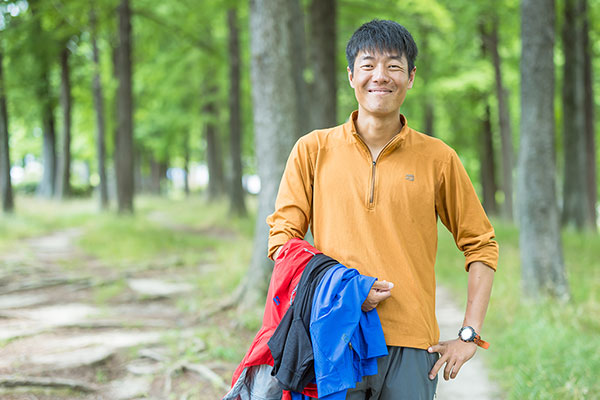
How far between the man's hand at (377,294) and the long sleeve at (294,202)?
15.4 inches

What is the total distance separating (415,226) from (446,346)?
500mm

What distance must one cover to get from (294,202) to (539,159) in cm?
611

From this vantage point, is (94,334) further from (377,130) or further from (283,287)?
(377,130)

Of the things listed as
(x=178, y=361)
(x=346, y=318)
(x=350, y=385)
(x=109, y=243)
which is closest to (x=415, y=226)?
(x=346, y=318)

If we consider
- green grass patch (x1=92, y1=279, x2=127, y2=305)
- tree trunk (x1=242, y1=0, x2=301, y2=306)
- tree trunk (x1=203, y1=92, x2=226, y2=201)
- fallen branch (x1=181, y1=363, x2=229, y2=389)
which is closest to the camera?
fallen branch (x1=181, y1=363, x2=229, y2=389)

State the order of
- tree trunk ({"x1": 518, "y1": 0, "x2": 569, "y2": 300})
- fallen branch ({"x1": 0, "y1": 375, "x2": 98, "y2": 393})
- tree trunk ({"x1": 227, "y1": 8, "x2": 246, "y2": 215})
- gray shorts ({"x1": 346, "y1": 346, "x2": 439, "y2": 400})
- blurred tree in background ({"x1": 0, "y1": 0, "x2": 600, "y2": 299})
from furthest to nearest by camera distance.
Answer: tree trunk ({"x1": 227, "y1": 8, "x2": 246, "y2": 215}) < tree trunk ({"x1": 518, "y1": 0, "x2": 569, "y2": 300}) < blurred tree in background ({"x1": 0, "y1": 0, "x2": 600, "y2": 299}) < fallen branch ({"x1": 0, "y1": 375, "x2": 98, "y2": 393}) < gray shorts ({"x1": 346, "y1": 346, "x2": 439, "y2": 400})

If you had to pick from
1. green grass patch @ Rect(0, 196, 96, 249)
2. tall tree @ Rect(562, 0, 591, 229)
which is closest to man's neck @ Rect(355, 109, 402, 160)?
green grass patch @ Rect(0, 196, 96, 249)

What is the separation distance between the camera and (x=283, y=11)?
6.72m

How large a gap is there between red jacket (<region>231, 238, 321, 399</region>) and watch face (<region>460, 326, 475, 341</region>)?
2.09 ft

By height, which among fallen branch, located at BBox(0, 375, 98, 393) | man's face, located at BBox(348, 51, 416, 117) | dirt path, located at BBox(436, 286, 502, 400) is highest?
man's face, located at BBox(348, 51, 416, 117)

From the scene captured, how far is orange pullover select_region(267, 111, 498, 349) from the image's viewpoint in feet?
6.93

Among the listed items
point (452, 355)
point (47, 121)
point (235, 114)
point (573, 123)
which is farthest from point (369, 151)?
point (47, 121)

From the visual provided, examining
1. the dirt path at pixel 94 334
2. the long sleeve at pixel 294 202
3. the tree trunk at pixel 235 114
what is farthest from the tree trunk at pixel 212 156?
the long sleeve at pixel 294 202

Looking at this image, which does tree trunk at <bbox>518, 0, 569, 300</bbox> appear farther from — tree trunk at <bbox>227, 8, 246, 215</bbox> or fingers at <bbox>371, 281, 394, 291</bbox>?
tree trunk at <bbox>227, 8, 246, 215</bbox>
